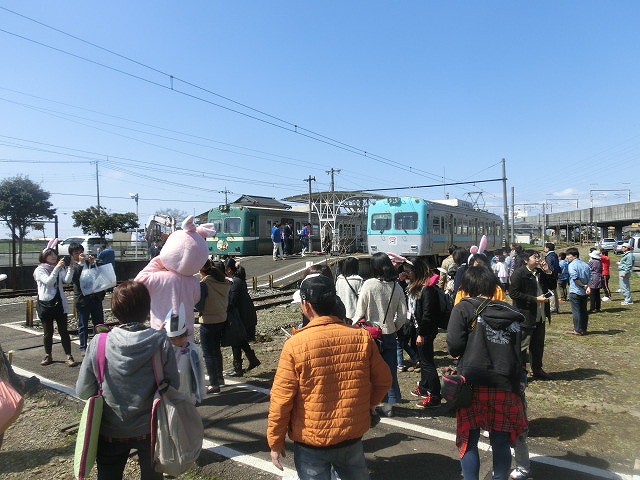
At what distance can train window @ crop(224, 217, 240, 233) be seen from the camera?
73.4ft

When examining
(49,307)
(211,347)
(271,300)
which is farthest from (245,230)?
(211,347)

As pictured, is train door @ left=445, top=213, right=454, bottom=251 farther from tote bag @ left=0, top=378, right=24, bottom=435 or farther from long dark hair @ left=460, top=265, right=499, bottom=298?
tote bag @ left=0, top=378, right=24, bottom=435

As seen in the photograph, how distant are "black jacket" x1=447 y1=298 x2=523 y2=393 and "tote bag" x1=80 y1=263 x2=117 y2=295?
534cm

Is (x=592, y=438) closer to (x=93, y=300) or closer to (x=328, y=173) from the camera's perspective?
(x=93, y=300)

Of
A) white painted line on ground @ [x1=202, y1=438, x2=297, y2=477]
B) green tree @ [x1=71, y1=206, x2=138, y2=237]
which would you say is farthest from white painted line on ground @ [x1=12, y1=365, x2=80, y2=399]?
green tree @ [x1=71, y1=206, x2=138, y2=237]

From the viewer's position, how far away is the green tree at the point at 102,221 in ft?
126

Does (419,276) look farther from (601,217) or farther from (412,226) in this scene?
(601,217)

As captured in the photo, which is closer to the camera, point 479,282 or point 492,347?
point 492,347

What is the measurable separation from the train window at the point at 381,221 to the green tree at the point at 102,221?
27.2m

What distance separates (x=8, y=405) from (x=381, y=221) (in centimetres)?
1807

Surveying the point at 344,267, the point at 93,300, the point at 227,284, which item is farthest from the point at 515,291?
the point at 93,300

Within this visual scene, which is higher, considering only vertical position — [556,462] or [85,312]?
[85,312]

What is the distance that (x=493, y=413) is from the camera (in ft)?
9.49

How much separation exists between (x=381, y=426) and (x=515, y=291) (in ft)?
8.30
